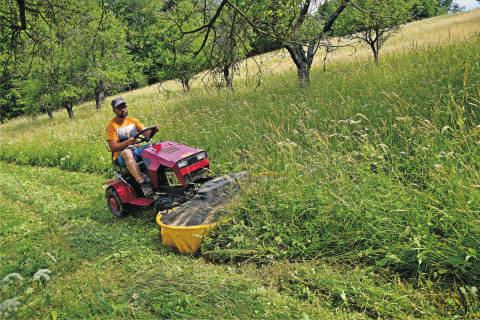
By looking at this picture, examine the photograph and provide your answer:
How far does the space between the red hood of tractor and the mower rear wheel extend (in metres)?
0.86

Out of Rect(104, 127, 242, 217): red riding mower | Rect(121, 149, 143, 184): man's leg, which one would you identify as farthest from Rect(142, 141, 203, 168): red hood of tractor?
Rect(121, 149, 143, 184): man's leg

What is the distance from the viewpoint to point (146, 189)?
186 inches

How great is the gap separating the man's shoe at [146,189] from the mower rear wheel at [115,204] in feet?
1.83

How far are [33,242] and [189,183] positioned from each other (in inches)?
86.8

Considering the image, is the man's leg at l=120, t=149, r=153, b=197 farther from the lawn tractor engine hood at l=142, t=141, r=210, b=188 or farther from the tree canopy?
the tree canopy

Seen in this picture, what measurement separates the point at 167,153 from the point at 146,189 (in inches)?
24.6

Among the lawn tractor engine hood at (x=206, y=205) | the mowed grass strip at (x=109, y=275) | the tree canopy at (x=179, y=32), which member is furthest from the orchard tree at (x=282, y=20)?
the mowed grass strip at (x=109, y=275)

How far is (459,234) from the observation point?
260 cm

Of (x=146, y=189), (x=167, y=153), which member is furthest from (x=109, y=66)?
(x=167, y=153)

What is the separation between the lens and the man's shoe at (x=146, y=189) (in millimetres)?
4688

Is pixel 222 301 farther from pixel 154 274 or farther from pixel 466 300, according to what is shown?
pixel 466 300

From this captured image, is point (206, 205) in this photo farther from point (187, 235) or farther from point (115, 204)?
point (115, 204)

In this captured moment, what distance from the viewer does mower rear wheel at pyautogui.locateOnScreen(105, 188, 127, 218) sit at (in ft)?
16.6

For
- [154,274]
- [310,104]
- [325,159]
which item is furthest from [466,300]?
[310,104]
